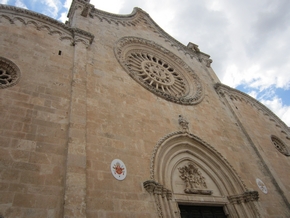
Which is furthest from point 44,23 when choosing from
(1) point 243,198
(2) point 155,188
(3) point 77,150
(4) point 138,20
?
(1) point 243,198

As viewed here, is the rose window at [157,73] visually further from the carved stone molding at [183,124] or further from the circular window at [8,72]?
the circular window at [8,72]

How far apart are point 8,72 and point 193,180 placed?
21.6ft

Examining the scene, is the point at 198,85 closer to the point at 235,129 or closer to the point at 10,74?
the point at 235,129

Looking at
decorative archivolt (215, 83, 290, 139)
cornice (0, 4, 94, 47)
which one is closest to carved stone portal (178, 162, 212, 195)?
cornice (0, 4, 94, 47)

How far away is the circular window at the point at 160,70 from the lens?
10286mm

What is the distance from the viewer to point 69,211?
14.2 ft

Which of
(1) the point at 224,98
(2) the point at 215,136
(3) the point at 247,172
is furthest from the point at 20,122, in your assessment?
(1) the point at 224,98

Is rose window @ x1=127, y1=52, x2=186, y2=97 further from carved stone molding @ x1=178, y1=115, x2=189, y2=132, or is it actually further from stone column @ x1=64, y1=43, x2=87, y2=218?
stone column @ x1=64, y1=43, x2=87, y2=218

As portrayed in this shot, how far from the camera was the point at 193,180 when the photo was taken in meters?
7.34

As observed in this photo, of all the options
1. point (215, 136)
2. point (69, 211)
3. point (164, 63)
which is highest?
point (164, 63)

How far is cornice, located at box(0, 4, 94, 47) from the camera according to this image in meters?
7.92

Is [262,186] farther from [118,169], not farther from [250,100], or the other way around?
[250,100]

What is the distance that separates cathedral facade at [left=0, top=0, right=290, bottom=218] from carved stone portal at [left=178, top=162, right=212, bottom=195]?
0.13 ft

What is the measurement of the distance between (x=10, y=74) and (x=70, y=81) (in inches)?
65.1
